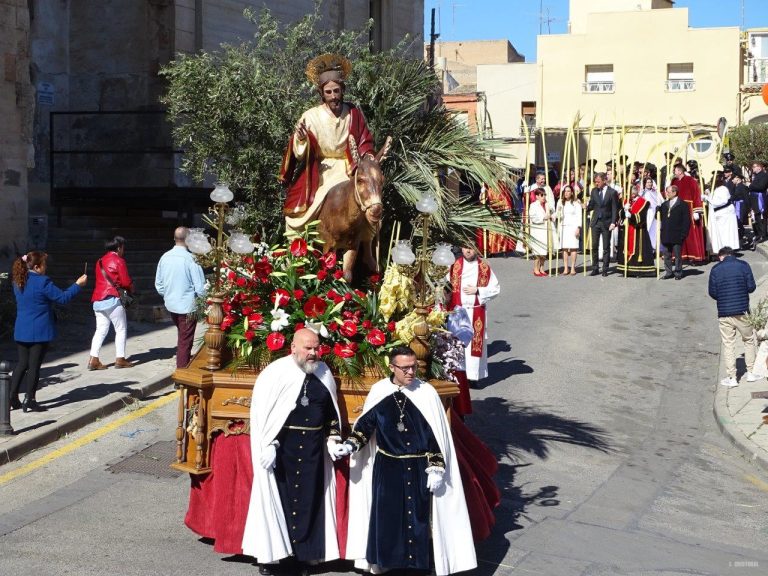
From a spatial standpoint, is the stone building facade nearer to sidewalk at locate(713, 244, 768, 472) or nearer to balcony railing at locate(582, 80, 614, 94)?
sidewalk at locate(713, 244, 768, 472)

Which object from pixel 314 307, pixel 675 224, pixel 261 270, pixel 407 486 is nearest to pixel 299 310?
pixel 314 307

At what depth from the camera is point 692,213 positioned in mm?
24266

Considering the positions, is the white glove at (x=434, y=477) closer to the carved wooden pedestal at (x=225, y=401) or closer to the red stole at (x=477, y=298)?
the carved wooden pedestal at (x=225, y=401)

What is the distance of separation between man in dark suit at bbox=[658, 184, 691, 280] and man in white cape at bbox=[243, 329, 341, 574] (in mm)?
16128

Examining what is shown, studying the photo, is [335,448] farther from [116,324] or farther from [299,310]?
[116,324]

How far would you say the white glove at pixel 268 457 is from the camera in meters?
7.98

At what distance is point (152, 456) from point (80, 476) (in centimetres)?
81

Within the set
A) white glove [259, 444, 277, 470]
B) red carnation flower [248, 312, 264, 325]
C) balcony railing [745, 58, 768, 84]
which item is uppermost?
balcony railing [745, 58, 768, 84]

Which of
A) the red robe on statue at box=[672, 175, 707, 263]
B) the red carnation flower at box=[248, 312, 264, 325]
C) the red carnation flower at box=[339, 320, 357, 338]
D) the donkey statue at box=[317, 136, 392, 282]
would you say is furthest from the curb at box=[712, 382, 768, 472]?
the red robe on statue at box=[672, 175, 707, 263]

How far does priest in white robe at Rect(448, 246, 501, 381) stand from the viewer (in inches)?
569

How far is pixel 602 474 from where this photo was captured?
11.5 meters

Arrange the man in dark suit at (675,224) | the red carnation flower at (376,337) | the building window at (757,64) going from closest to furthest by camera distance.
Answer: the red carnation flower at (376,337), the man in dark suit at (675,224), the building window at (757,64)

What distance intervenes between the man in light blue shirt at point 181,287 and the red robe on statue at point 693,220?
41.3 ft

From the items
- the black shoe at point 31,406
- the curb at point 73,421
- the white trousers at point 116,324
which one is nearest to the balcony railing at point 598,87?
the white trousers at point 116,324
